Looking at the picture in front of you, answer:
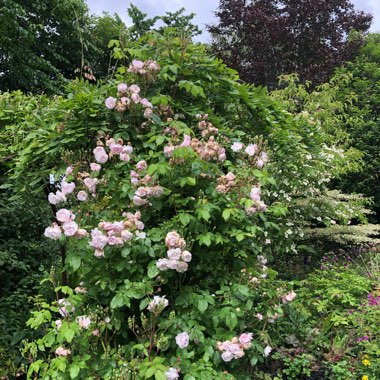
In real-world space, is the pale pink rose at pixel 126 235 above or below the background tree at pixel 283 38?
below

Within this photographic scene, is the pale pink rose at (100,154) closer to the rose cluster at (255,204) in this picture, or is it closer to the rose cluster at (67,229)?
the rose cluster at (67,229)

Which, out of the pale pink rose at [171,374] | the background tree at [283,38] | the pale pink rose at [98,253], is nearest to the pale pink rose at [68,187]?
the pale pink rose at [98,253]

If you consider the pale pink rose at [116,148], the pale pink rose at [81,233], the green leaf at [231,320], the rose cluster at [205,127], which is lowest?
the green leaf at [231,320]

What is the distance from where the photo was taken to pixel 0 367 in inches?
110

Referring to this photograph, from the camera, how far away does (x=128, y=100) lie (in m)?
2.25

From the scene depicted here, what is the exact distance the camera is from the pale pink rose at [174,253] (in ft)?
5.98

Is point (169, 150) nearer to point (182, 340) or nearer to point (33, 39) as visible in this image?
point (182, 340)

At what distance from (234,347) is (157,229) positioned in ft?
2.27

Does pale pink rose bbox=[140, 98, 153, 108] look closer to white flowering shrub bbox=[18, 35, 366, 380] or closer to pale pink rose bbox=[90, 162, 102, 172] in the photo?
white flowering shrub bbox=[18, 35, 366, 380]

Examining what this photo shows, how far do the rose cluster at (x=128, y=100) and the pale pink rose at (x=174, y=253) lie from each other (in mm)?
866

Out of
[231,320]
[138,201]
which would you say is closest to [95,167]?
[138,201]

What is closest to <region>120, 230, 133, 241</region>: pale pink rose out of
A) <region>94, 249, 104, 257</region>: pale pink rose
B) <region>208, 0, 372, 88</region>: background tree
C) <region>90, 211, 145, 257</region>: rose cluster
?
<region>90, 211, 145, 257</region>: rose cluster

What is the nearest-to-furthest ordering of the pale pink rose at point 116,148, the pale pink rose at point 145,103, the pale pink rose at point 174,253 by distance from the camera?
1. the pale pink rose at point 174,253
2. the pale pink rose at point 116,148
3. the pale pink rose at point 145,103

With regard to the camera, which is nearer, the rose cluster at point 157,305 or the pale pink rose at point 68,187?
the rose cluster at point 157,305
